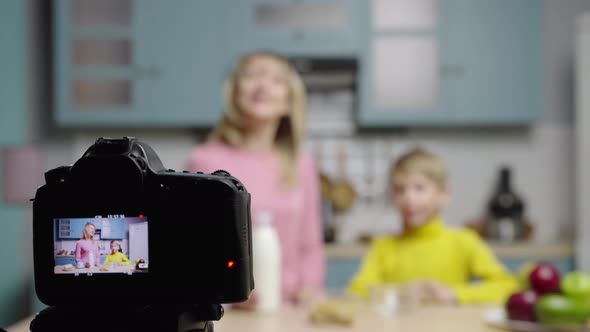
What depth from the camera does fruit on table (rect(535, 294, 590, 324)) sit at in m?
0.93

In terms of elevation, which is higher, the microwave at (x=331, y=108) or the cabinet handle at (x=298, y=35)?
the cabinet handle at (x=298, y=35)

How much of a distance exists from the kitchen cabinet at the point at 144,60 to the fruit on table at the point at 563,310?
1.87 metres

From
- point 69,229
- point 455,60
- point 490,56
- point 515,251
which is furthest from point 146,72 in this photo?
point 69,229

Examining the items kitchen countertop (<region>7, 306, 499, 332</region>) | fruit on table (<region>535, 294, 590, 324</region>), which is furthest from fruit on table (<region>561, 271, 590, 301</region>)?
kitchen countertop (<region>7, 306, 499, 332</region>)

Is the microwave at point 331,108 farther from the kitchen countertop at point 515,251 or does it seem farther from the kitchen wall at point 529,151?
the kitchen countertop at point 515,251

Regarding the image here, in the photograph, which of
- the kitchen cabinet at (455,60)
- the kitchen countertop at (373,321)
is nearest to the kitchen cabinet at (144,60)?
the kitchen cabinet at (455,60)

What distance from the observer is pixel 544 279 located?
3.07ft

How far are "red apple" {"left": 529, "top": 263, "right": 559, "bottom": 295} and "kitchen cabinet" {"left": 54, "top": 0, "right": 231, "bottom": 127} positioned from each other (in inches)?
72.6

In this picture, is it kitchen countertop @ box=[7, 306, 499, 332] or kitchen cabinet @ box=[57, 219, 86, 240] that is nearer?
kitchen cabinet @ box=[57, 219, 86, 240]

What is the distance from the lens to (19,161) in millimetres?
2275

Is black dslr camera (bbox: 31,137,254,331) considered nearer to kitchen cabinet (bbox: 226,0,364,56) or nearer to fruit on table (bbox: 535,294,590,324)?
fruit on table (bbox: 535,294,590,324)

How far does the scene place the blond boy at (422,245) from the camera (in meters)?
1.61

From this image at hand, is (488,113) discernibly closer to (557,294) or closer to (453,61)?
(453,61)

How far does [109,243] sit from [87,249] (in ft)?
0.05
